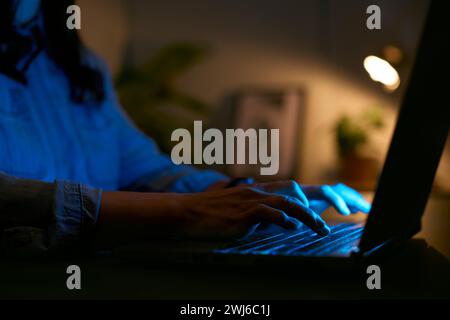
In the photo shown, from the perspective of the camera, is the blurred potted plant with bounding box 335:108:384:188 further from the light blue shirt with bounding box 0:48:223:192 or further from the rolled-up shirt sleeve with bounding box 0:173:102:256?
the rolled-up shirt sleeve with bounding box 0:173:102:256

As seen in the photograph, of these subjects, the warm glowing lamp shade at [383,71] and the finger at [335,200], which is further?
the warm glowing lamp shade at [383,71]

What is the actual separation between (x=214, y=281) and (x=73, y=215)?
188 millimetres

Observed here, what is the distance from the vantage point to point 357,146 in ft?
6.82

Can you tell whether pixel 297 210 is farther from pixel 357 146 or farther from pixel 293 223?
pixel 357 146

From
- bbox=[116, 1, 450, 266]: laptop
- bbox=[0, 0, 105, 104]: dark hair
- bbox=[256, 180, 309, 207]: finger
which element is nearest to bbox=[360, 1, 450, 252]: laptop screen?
bbox=[116, 1, 450, 266]: laptop

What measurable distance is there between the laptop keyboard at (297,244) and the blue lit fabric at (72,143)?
321 millimetres

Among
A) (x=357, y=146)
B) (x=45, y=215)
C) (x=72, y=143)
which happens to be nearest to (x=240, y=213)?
(x=45, y=215)

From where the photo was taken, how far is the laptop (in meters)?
0.33

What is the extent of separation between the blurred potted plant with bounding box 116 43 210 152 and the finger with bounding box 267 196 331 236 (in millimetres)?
1669

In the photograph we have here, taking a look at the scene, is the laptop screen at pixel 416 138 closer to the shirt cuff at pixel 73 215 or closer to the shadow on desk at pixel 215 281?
the shadow on desk at pixel 215 281

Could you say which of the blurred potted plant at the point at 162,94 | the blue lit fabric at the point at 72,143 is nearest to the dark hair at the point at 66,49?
the blue lit fabric at the point at 72,143

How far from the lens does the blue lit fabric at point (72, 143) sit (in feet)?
2.51

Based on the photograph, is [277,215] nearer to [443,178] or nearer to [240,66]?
[443,178]

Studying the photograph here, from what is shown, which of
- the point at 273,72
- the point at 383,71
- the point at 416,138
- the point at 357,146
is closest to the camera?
the point at 416,138
